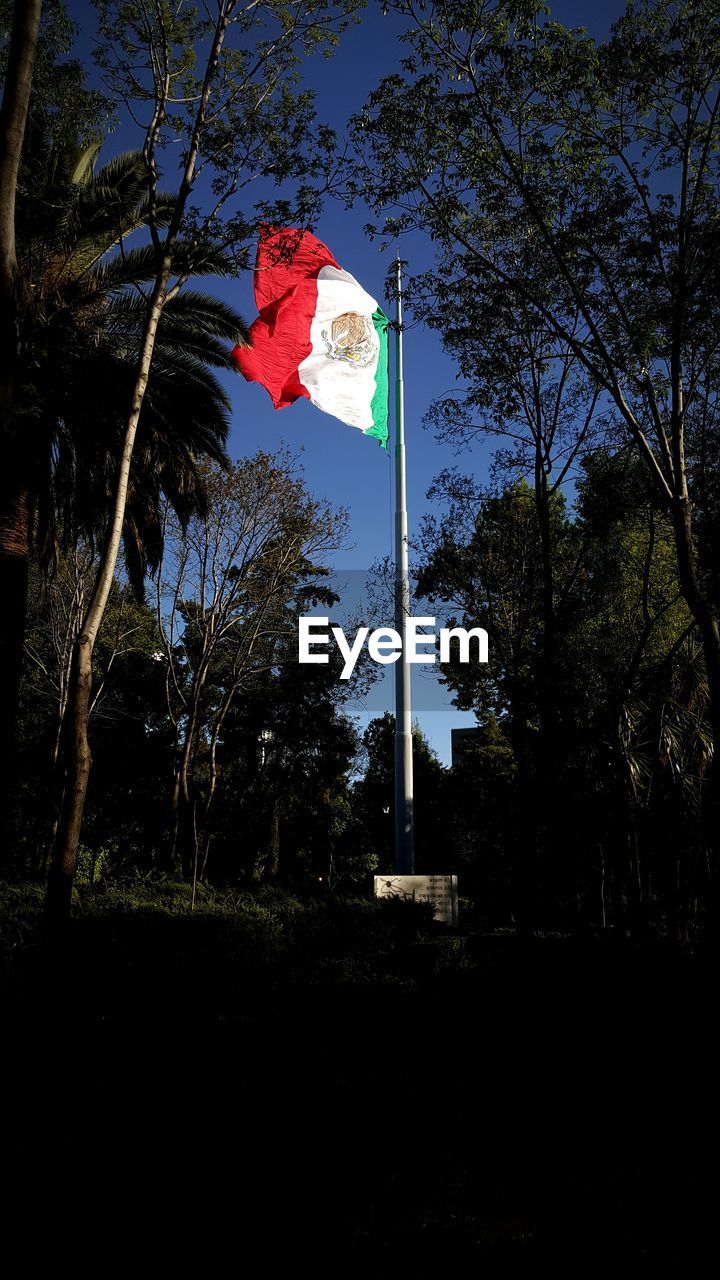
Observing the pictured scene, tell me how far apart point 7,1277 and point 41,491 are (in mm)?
12630

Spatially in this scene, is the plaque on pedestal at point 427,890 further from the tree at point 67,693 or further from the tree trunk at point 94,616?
the tree trunk at point 94,616

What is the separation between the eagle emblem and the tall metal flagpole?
92 centimetres

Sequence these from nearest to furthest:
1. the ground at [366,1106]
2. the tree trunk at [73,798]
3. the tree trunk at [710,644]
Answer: the ground at [366,1106] → the tree trunk at [73,798] → the tree trunk at [710,644]

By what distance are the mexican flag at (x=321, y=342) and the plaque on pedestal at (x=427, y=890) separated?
408 inches

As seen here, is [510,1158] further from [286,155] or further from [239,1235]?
[286,155]

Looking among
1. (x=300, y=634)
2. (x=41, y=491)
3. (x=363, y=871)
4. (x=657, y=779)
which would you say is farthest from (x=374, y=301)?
(x=363, y=871)

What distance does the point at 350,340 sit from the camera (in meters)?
20.2

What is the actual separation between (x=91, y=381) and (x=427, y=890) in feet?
40.1

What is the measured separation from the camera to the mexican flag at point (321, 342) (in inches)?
749

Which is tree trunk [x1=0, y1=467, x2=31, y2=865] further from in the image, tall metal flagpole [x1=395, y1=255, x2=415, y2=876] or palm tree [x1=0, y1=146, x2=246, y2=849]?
tall metal flagpole [x1=395, y1=255, x2=415, y2=876]

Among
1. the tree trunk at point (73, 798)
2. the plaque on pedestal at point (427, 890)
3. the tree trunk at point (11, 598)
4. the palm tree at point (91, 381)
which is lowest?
the plaque on pedestal at point (427, 890)

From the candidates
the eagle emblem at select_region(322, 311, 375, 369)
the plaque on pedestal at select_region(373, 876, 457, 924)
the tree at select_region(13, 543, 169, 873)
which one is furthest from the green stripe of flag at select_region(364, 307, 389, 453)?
the plaque on pedestal at select_region(373, 876, 457, 924)

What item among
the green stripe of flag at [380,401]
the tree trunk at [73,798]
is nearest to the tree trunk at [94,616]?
the tree trunk at [73,798]

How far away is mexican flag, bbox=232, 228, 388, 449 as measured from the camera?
62.4ft
